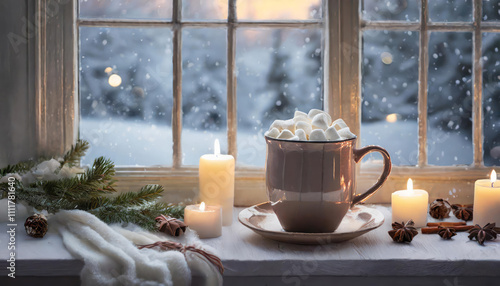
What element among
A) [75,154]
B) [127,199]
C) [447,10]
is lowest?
[127,199]

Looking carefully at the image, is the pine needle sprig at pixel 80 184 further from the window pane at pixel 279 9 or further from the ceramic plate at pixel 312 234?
the window pane at pixel 279 9

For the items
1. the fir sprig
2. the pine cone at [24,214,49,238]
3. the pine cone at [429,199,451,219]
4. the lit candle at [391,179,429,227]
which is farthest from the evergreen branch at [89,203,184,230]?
the pine cone at [429,199,451,219]

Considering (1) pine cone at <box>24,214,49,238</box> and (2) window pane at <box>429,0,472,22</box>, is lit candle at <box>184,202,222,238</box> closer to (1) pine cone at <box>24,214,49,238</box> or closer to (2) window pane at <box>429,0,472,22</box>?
(1) pine cone at <box>24,214,49,238</box>

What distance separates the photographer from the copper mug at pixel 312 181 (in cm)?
119

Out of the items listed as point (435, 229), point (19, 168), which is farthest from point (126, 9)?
point (435, 229)

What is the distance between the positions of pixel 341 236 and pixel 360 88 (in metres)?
0.48

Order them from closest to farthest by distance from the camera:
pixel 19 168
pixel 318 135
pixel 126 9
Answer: pixel 318 135, pixel 19 168, pixel 126 9

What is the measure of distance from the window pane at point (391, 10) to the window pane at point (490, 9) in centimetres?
18

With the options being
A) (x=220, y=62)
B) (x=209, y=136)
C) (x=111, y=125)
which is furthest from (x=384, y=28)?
(x=111, y=125)

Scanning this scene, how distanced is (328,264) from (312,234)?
0.26ft

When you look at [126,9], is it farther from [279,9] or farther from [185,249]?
[185,249]

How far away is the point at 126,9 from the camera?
1526mm

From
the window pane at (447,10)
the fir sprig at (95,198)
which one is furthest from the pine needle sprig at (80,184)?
the window pane at (447,10)

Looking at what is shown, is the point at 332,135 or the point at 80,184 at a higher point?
the point at 332,135
